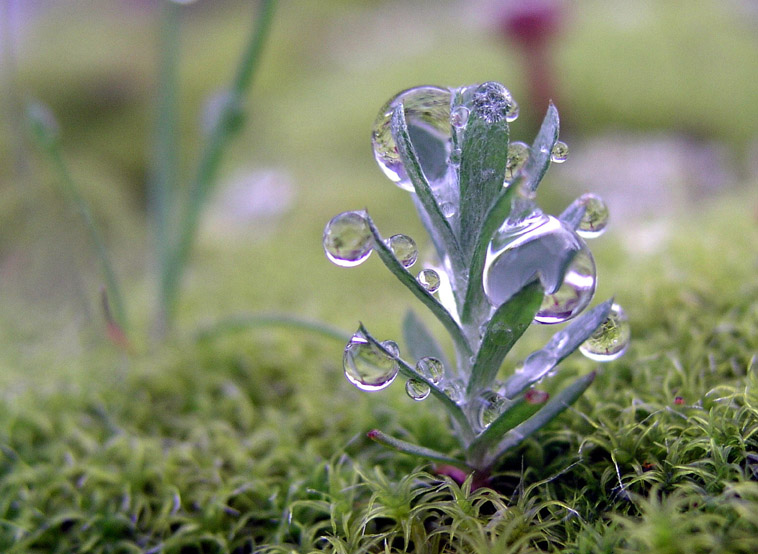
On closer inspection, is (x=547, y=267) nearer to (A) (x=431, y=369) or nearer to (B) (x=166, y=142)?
(A) (x=431, y=369)

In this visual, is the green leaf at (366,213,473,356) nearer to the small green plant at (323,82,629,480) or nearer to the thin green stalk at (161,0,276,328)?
the small green plant at (323,82,629,480)

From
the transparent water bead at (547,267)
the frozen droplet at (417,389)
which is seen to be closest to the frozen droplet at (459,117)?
the transparent water bead at (547,267)

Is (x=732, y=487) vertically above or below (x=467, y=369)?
below

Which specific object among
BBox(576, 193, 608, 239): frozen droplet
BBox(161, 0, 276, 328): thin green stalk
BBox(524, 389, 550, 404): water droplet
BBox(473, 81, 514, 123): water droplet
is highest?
BBox(161, 0, 276, 328): thin green stalk

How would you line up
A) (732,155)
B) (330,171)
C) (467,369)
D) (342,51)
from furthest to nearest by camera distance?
(342,51), (330,171), (732,155), (467,369)

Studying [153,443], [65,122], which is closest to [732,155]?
[153,443]

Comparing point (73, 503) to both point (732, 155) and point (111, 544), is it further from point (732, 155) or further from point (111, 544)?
point (732, 155)

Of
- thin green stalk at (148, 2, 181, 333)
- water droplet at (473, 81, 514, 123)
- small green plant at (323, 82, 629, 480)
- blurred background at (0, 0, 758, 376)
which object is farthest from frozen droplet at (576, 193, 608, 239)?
thin green stalk at (148, 2, 181, 333)
